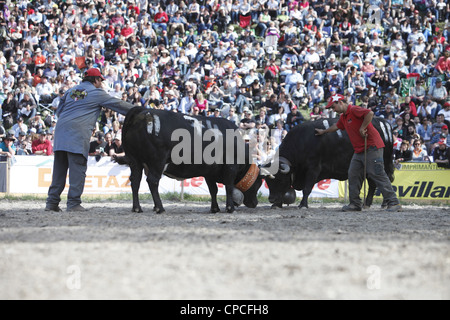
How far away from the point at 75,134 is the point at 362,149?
463cm

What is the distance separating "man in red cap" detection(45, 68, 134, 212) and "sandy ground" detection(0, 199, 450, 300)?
2557 millimetres

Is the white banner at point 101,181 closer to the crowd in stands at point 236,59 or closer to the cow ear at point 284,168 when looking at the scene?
the crowd in stands at point 236,59

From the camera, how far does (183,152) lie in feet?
33.5

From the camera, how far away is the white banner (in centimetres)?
1588

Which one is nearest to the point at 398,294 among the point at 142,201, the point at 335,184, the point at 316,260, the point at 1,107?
the point at 316,260

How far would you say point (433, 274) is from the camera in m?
4.44

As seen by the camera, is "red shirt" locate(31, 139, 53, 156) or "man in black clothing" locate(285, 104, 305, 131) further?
"man in black clothing" locate(285, 104, 305, 131)

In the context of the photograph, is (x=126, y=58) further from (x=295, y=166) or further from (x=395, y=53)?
(x=295, y=166)

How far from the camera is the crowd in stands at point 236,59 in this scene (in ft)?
65.6

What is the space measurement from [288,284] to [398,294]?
25.8 inches

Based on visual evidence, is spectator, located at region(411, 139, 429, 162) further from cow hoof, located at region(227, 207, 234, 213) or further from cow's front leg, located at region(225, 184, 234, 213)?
cow hoof, located at region(227, 207, 234, 213)

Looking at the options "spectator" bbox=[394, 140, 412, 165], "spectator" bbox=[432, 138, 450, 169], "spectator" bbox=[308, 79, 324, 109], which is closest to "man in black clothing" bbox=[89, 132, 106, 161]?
"spectator" bbox=[308, 79, 324, 109]

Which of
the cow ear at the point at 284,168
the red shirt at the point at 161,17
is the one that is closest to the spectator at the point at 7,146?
the cow ear at the point at 284,168

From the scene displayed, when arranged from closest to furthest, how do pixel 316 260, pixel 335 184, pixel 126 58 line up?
pixel 316 260 → pixel 335 184 → pixel 126 58
